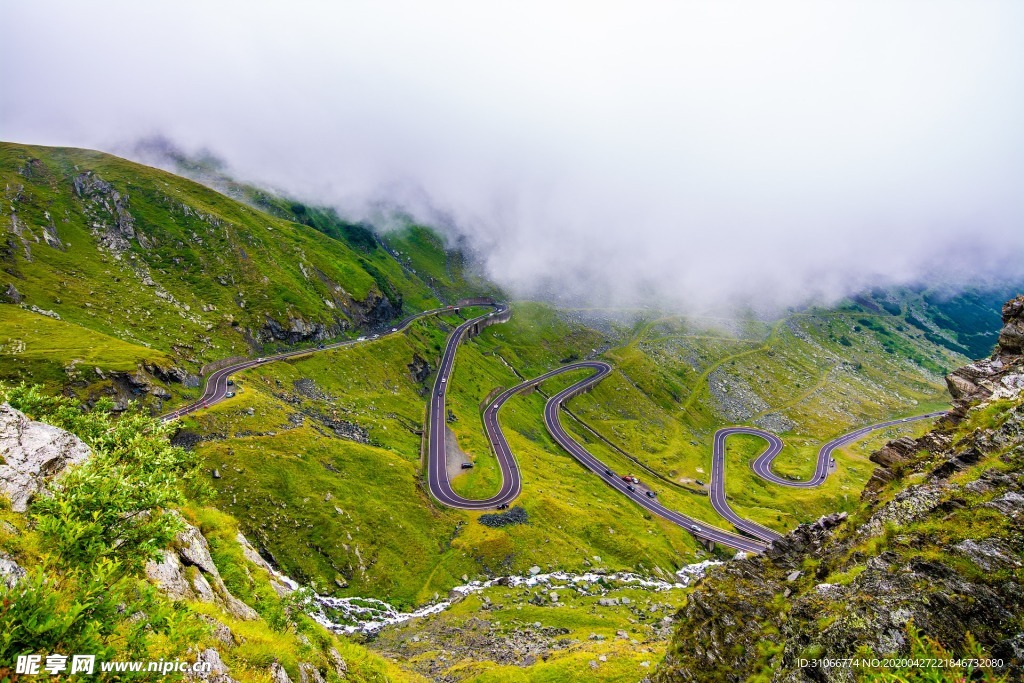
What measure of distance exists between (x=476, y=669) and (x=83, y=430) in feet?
124

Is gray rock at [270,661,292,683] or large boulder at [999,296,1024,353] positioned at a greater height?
large boulder at [999,296,1024,353]

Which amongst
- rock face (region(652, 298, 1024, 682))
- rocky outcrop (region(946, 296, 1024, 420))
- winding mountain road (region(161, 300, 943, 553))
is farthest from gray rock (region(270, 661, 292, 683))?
winding mountain road (region(161, 300, 943, 553))

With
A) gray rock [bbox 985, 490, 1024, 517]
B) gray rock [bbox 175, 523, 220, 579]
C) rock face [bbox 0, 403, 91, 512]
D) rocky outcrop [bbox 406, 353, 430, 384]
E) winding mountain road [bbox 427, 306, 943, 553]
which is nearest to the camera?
rock face [bbox 0, 403, 91, 512]

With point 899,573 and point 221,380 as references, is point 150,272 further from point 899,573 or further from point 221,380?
point 899,573

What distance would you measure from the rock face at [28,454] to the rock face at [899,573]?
121 ft

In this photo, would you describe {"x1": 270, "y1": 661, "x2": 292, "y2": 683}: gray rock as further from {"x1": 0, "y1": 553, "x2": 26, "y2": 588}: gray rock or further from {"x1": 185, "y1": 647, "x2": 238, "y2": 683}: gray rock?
{"x1": 0, "y1": 553, "x2": 26, "y2": 588}: gray rock

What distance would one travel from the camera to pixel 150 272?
115062 mm

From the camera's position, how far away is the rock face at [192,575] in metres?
18.8

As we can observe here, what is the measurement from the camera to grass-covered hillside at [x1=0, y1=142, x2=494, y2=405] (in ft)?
287

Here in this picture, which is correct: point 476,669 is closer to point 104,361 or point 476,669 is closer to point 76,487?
point 76,487

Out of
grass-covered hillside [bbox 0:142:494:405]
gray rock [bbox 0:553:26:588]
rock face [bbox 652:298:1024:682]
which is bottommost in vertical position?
rock face [bbox 652:298:1024:682]

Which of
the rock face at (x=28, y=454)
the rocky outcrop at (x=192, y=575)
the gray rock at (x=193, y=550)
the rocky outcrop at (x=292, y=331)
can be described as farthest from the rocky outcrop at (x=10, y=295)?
the gray rock at (x=193, y=550)

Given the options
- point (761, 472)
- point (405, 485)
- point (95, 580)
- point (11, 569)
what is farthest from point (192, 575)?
point (761, 472)

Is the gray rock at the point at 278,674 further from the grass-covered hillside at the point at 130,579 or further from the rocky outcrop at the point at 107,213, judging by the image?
the rocky outcrop at the point at 107,213
